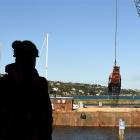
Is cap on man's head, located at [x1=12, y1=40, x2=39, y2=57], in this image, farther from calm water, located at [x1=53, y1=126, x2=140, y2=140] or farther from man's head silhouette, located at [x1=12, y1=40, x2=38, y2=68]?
calm water, located at [x1=53, y1=126, x2=140, y2=140]

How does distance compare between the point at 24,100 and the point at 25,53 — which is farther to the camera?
the point at 25,53

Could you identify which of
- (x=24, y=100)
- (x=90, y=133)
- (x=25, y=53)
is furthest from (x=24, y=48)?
(x=90, y=133)

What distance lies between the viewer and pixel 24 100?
5.43 meters

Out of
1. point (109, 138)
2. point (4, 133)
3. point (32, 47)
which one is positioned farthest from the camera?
point (109, 138)

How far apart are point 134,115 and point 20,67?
311 ft

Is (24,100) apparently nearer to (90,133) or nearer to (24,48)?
(24,48)

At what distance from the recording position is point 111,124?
328 feet

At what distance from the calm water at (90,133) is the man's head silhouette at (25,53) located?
242 feet

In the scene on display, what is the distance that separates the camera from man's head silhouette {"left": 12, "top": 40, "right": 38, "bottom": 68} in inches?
219

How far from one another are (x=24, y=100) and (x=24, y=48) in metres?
0.52

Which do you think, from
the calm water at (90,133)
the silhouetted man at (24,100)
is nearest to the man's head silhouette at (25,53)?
the silhouetted man at (24,100)

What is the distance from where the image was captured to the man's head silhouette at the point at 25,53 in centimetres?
557

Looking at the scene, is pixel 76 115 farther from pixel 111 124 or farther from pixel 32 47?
pixel 32 47

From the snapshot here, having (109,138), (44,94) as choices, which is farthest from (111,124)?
(44,94)
